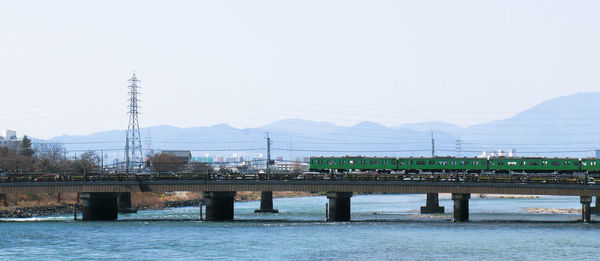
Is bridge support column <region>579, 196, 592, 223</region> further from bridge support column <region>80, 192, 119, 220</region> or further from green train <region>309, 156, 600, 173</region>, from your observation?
bridge support column <region>80, 192, 119, 220</region>

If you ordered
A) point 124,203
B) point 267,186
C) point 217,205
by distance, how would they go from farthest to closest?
point 124,203, point 217,205, point 267,186

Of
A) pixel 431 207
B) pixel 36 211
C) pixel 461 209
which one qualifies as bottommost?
pixel 36 211

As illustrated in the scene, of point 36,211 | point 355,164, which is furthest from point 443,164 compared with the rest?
point 36,211

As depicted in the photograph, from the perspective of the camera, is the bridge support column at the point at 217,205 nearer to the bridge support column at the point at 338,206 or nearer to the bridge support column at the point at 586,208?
the bridge support column at the point at 338,206

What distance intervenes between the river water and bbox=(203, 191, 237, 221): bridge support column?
2.97m

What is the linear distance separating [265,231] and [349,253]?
23.3 metres

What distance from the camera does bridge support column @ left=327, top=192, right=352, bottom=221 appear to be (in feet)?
372

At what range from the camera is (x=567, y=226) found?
352 feet

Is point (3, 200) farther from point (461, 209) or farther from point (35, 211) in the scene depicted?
point (461, 209)

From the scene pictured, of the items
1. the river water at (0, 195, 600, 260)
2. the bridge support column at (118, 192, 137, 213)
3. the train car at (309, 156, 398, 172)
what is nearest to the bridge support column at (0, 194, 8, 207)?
the bridge support column at (118, 192, 137, 213)

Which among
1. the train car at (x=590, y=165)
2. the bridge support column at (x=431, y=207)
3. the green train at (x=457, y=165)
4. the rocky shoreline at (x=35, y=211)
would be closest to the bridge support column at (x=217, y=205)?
the rocky shoreline at (x=35, y=211)

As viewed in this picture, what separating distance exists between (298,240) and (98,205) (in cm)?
3607

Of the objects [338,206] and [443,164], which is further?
[443,164]

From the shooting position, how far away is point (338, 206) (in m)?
114
